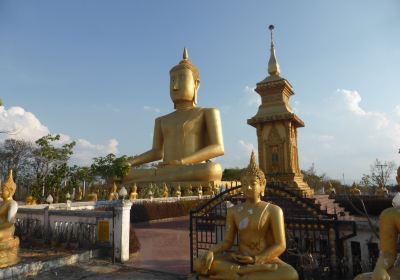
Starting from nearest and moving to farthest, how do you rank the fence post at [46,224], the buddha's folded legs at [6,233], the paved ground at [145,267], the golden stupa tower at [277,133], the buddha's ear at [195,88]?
the paved ground at [145,267] < the buddha's folded legs at [6,233] < the fence post at [46,224] < the golden stupa tower at [277,133] < the buddha's ear at [195,88]

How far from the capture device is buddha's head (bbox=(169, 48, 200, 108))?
22.9m

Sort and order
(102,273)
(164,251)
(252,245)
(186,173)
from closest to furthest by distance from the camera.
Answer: (252,245) → (102,273) → (164,251) → (186,173)

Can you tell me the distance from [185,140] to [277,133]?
6.04 m

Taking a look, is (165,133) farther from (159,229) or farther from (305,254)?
(305,254)

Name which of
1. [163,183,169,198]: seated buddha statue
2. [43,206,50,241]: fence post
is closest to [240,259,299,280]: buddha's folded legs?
[43,206,50,241]: fence post

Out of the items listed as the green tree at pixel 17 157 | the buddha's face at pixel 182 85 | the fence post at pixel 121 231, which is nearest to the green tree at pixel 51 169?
the green tree at pixel 17 157

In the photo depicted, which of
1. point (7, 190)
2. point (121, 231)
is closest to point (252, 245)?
point (121, 231)

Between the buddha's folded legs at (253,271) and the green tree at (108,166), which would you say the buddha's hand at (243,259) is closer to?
the buddha's folded legs at (253,271)

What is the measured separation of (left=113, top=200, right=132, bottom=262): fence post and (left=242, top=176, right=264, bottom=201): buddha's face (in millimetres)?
4281

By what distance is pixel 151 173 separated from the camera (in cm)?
2175

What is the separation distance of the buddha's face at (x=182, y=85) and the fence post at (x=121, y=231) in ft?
52.1

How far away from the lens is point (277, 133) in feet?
69.3

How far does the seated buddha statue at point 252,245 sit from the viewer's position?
373cm

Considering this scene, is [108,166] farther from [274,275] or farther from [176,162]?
[274,275]
